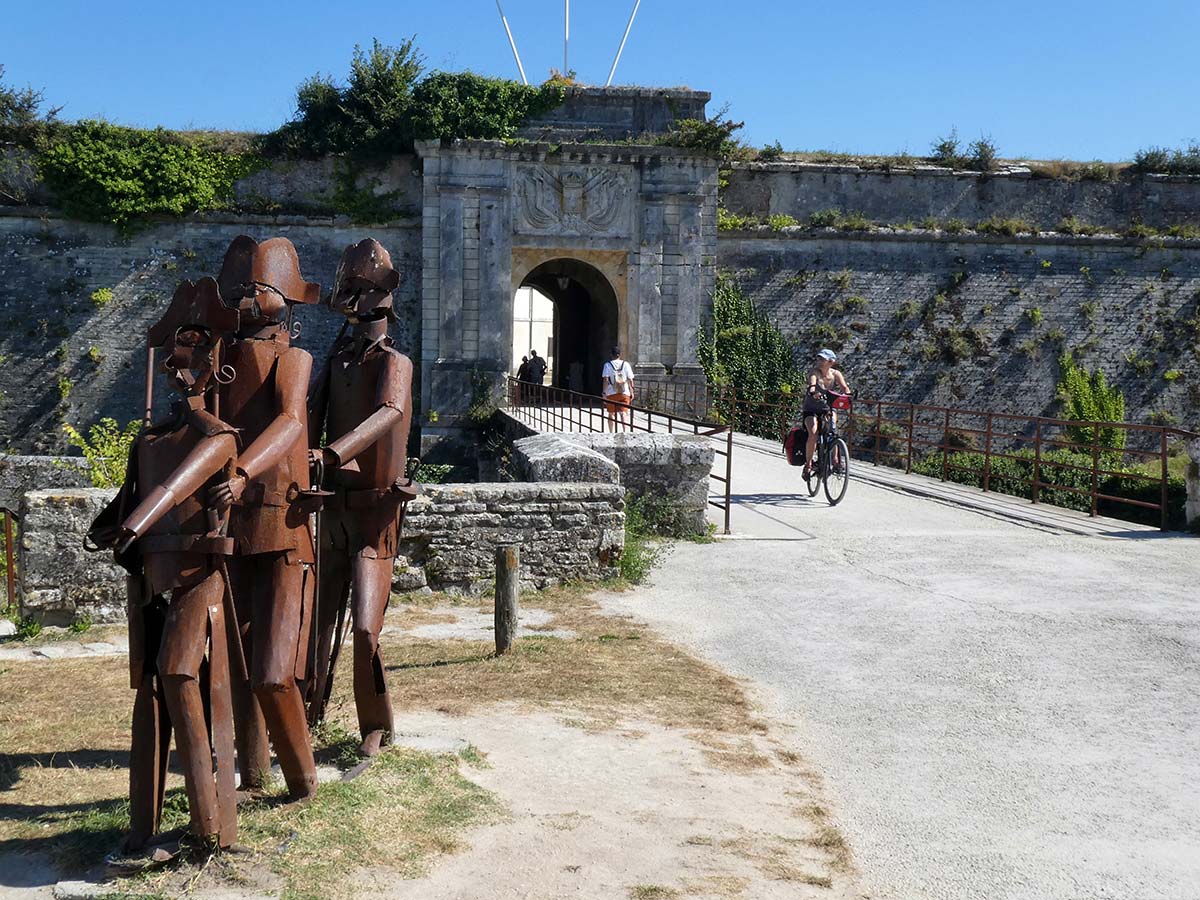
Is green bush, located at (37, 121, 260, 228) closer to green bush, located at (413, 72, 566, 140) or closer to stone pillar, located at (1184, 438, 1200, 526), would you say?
green bush, located at (413, 72, 566, 140)

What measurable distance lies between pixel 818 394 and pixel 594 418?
20.4ft

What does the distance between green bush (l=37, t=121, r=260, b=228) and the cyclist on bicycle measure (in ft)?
45.3

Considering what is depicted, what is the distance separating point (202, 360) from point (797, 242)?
20490 mm

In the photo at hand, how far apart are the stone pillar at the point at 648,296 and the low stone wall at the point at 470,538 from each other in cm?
1343

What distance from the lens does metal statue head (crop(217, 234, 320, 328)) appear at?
4.15 metres

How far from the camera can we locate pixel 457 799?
4320 millimetres

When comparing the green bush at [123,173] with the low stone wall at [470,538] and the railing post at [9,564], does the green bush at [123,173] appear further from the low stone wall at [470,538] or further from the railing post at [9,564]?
the low stone wall at [470,538]

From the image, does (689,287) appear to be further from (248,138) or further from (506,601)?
(506,601)

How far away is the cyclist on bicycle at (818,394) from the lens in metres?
12.5

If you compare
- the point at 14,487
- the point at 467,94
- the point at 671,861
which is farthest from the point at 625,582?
the point at 467,94

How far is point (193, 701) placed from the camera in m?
3.70

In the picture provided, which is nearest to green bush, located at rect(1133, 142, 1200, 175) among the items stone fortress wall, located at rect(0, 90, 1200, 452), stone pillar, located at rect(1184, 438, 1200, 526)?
stone fortress wall, located at rect(0, 90, 1200, 452)

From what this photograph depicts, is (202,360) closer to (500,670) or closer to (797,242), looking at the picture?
(500,670)

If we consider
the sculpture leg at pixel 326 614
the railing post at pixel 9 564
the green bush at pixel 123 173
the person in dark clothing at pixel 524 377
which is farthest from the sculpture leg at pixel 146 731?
the green bush at pixel 123 173
